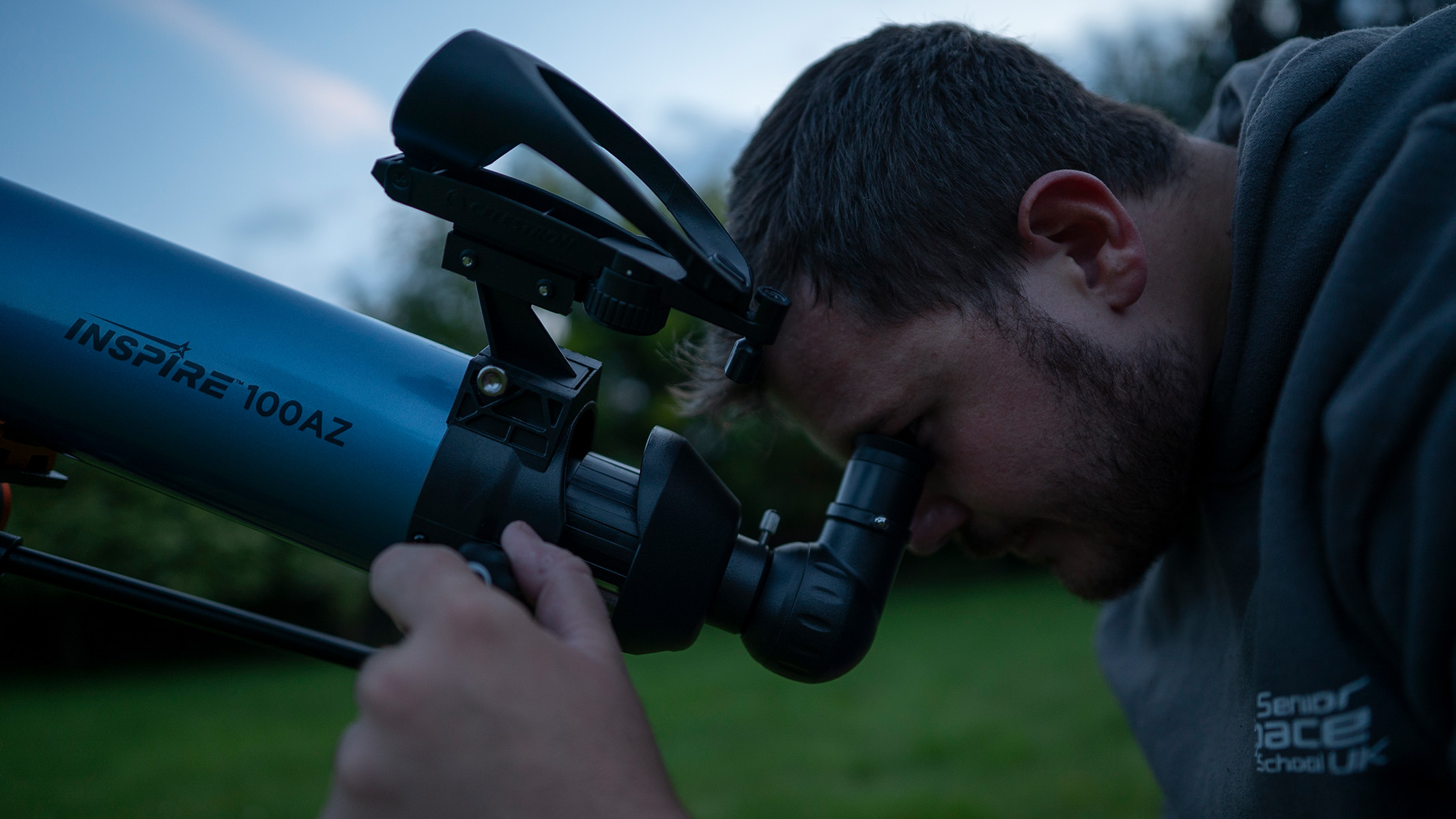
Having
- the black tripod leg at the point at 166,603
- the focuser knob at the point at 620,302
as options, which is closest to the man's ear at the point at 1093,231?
the focuser knob at the point at 620,302

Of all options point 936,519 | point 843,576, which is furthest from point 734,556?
point 936,519

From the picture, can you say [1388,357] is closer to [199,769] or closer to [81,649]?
[199,769]

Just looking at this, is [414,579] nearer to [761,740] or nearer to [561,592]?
[561,592]

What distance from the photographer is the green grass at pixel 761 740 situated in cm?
357

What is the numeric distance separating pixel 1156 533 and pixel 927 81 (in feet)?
2.69

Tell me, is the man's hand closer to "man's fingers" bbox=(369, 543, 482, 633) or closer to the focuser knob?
"man's fingers" bbox=(369, 543, 482, 633)

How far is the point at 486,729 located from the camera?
2.49ft

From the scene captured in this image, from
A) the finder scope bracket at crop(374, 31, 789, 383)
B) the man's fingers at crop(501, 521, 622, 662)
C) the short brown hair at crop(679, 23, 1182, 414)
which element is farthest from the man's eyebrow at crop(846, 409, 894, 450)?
the man's fingers at crop(501, 521, 622, 662)

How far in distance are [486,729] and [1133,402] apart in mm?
1012

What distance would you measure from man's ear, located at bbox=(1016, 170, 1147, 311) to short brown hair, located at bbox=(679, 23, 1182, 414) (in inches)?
1.4

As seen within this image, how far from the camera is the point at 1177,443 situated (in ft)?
4.33

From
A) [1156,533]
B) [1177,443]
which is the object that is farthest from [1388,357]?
[1156,533]

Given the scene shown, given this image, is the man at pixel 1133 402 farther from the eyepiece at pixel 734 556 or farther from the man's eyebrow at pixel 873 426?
the eyepiece at pixel 734 556

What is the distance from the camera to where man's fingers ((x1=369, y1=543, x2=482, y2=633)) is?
83cm
